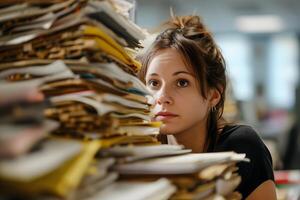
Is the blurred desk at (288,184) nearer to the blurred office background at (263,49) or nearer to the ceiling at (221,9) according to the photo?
the ceiling at (221,9)

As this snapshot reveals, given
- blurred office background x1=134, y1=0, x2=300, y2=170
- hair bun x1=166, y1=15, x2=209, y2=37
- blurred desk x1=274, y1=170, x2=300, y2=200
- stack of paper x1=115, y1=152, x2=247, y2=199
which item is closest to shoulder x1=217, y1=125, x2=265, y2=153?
hair bun x1=166, y1=15, x2=209, y2=37

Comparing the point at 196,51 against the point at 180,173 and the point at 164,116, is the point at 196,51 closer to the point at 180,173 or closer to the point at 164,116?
the point at 164,116

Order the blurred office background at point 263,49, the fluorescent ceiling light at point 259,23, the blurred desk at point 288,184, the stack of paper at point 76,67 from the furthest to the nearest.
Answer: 1. the fluorescent ceiling light at point 259,23
2. the blurred office background at point 263,49
3. the blurred desk at point 288,184
4. the stack of paper at point 76,67

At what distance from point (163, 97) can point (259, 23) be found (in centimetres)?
1056

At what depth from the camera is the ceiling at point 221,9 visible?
932 centimetres

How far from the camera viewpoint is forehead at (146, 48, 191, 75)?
1.73 metres

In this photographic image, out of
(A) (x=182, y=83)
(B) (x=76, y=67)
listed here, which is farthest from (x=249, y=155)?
(B) (x=76, y=67)

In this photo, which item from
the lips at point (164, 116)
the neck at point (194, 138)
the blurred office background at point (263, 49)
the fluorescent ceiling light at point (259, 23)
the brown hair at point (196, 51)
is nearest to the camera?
the lips at point (164, 116)

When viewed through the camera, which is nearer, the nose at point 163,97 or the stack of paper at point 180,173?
the stack of paper at point 180,173

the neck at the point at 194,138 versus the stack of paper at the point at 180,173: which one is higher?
the stack of paper at the point at 180,173

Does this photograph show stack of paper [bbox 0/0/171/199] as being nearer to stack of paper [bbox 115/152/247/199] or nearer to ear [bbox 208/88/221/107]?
stack of paper [bbox 115/152/247/199]

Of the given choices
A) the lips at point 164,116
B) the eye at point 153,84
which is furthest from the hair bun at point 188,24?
the lips at point 164,116

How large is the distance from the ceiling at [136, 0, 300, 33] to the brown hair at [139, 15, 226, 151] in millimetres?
6697

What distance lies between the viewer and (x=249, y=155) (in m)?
1.77
